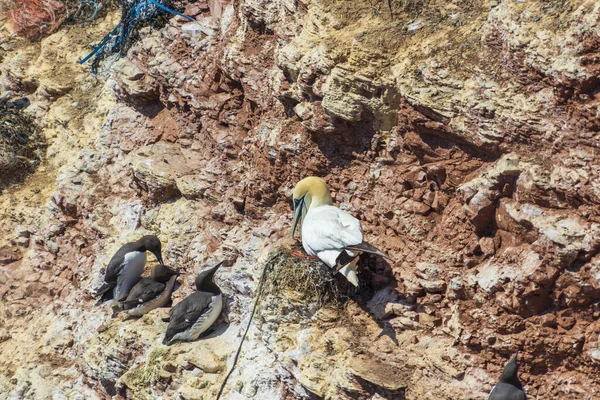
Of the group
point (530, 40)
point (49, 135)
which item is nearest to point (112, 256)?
point (49, 135)

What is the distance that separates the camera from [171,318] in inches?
323

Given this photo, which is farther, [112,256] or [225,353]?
[112,256]

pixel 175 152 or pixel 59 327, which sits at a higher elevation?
pixel 175 152

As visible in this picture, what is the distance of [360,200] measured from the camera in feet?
24.6

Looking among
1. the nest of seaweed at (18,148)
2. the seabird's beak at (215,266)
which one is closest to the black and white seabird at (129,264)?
the seabird's beak at (215,266)

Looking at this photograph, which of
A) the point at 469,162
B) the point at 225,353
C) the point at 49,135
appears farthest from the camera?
the point at 49,135

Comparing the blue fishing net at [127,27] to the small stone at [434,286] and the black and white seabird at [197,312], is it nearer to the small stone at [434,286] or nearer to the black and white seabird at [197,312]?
the black and white seabird at [197,312]

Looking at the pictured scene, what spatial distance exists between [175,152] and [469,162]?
14.6 ft

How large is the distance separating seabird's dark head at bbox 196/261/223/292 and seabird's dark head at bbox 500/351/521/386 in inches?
134

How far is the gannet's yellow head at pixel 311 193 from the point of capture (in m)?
7.45

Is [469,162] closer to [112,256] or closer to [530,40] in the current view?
[530,40]

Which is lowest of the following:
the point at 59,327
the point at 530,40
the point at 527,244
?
the point at 59,327

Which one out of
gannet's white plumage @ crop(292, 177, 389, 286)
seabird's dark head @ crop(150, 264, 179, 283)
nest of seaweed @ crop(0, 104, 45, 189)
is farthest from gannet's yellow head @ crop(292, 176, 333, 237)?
nest of seaweed @ crop(0, 104, 45, 189)

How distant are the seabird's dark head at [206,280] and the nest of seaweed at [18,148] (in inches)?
213
